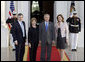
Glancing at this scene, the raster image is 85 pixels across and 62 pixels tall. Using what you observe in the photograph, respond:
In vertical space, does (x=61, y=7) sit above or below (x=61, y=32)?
above

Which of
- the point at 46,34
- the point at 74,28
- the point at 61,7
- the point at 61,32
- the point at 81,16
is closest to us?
the point at 46,34

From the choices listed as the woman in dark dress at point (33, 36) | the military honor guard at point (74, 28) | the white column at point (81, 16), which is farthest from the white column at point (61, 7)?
the woman in dark dress at point (33, 36)

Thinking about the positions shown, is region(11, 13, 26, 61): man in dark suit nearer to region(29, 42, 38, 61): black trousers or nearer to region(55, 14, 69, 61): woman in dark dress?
region(29, 42, 38, 61): black trousers

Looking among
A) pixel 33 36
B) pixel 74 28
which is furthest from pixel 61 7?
pixel 33 36

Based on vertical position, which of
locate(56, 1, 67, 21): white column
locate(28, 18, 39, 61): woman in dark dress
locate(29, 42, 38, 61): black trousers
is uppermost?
locate(56, 1, 67, 21): white column

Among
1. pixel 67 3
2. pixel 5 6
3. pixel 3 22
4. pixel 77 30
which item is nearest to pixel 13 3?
pixel 5 6

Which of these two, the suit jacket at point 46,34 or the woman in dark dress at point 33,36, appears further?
the suit jacket at point 46,34

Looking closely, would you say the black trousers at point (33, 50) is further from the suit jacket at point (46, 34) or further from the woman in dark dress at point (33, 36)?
the suit jacket at point (46, 34)

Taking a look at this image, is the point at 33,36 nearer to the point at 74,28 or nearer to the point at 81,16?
the point at 74,28

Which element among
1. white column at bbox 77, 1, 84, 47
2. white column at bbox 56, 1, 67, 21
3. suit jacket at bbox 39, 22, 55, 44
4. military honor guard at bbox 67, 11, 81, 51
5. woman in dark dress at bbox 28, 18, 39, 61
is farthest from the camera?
white column at bbox 56, 1, 67, 21

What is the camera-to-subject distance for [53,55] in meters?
8.58

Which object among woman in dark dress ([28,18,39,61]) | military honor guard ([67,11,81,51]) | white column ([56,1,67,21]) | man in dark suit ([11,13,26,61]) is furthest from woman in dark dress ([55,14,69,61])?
white column ([56,1,67,21])

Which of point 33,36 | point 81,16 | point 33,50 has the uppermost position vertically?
point 81,16

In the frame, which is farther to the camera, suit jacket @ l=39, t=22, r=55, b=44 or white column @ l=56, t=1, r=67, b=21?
white column @ l=56, t=1, r=67, b=21
